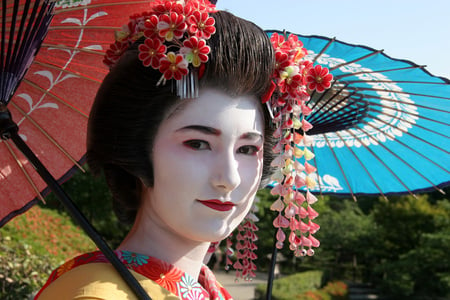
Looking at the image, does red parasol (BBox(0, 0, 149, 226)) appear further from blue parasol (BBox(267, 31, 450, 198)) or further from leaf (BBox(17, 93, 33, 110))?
blue parasol (BBox(267, 31, 450, 198))

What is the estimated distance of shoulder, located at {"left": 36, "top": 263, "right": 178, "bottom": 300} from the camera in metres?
1.45

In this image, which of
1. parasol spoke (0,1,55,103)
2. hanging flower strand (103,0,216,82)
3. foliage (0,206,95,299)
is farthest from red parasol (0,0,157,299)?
foliage (0,206,95,299)

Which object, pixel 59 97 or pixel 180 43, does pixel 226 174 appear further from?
pixel 59 97

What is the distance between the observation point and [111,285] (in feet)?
4.89

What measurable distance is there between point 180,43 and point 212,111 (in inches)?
9.6

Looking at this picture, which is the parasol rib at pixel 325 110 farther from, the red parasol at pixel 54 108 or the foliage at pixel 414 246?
the foliage at pixel 414 246

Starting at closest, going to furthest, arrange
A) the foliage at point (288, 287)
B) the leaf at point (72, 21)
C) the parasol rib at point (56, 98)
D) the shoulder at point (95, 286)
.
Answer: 1. the shoulder at point (95, 286)
2. the leaf at point (72, 21)
3. the parasol rib at point (56, 98)
4. the foliage at point (288, 287)

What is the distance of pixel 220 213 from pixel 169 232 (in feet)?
0.68

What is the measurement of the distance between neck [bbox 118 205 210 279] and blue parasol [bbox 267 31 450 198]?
88 centimetres

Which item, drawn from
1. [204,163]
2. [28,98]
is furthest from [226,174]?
[28,98]

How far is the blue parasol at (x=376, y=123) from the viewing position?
2205 mm

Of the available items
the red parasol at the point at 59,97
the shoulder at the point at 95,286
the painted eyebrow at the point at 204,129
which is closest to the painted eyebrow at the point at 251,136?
the painted eyebrow at the point at 204,129

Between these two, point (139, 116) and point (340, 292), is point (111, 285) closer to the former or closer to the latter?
point (139, 116)

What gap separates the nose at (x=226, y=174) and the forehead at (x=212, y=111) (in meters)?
0.11
